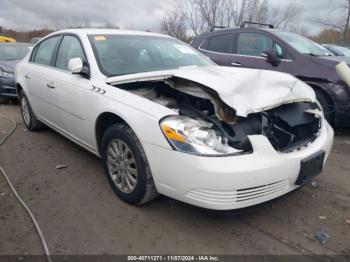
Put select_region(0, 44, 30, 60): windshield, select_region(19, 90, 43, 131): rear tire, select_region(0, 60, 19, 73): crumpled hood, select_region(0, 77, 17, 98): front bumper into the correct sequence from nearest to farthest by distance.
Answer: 1. select_region(19, 90, 43, 131): rear tire
2. select_region(0, 77, 17, 98): front bumper
3. select_region(0, 60, 19, 73): crumpled hood
4. select_region(0, 44, 30, 60): windshield

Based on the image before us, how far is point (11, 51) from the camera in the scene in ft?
28.5

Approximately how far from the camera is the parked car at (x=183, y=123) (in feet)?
7.51

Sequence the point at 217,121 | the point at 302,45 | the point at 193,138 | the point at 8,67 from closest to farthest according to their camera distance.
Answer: the point at 193,138 → the point at 217,121 → the point at 302,45 → the point at 8,67

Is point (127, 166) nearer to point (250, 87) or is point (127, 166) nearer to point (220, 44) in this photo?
point (250, 87)

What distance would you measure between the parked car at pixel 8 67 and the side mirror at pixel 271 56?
18.3ft

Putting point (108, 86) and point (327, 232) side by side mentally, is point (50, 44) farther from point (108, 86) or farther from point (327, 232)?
point (327, 232)

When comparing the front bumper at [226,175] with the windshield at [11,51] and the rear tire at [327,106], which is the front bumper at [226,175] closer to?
the rear tire at [327,106]

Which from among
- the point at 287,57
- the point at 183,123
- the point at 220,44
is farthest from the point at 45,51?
the point at 287,57

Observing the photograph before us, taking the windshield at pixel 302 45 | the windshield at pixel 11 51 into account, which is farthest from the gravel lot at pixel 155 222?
the windshield at pixel 11 51

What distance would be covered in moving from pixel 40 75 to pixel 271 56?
3.56 m

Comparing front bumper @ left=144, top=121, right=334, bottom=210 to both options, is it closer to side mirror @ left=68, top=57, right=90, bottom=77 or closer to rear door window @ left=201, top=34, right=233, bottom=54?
side mirror @ left=68, top=57, right=90, bottom=77

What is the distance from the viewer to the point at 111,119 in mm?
3084

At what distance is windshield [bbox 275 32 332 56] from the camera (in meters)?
5.45

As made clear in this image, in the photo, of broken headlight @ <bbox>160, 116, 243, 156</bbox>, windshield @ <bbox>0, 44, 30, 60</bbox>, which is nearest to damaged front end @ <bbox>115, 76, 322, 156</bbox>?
broken headlight @ <bbox>160, 116, 243, 156</bbox>
